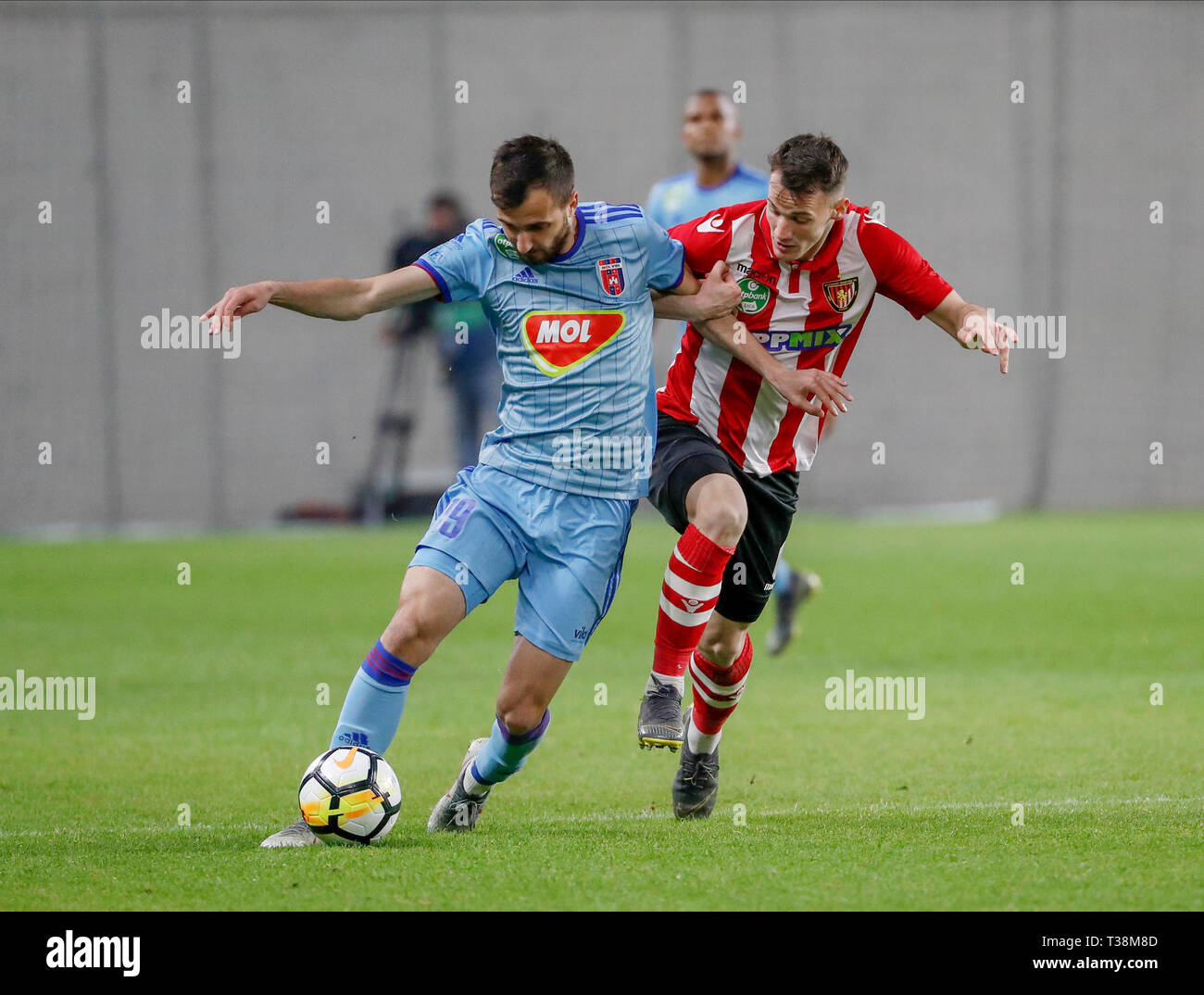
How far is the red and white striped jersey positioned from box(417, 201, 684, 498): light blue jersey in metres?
0.49

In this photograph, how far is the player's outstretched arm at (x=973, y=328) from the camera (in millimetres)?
4789

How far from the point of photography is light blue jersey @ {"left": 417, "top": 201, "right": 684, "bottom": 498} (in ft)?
15.4

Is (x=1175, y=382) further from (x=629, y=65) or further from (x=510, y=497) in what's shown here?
(x=510, y=497)

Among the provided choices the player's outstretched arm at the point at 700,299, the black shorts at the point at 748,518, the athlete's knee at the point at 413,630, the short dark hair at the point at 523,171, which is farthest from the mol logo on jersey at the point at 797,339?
the athlete's knee at the point at 413,630

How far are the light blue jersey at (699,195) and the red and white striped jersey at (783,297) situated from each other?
3.01m

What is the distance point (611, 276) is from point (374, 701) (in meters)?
1.44

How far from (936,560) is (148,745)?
7402 mm

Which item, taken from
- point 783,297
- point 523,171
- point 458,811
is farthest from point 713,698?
point 523,171

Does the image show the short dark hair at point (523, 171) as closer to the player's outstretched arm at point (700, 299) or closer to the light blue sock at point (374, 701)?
the player's outstretched arm at point (700, 299)

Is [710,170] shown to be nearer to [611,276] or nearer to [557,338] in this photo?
[611,276]

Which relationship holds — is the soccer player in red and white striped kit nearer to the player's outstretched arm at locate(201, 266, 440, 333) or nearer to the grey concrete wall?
the player's outstretched arm at locate(201, 266, 440, 333)

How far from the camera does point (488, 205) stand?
1673 cm

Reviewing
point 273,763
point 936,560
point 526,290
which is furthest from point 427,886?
point 936,560

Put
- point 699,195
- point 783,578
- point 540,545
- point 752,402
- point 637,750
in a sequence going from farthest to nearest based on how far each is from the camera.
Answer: point 783,578
point 699,195
point 637,750
point 752,402
point 540,545
